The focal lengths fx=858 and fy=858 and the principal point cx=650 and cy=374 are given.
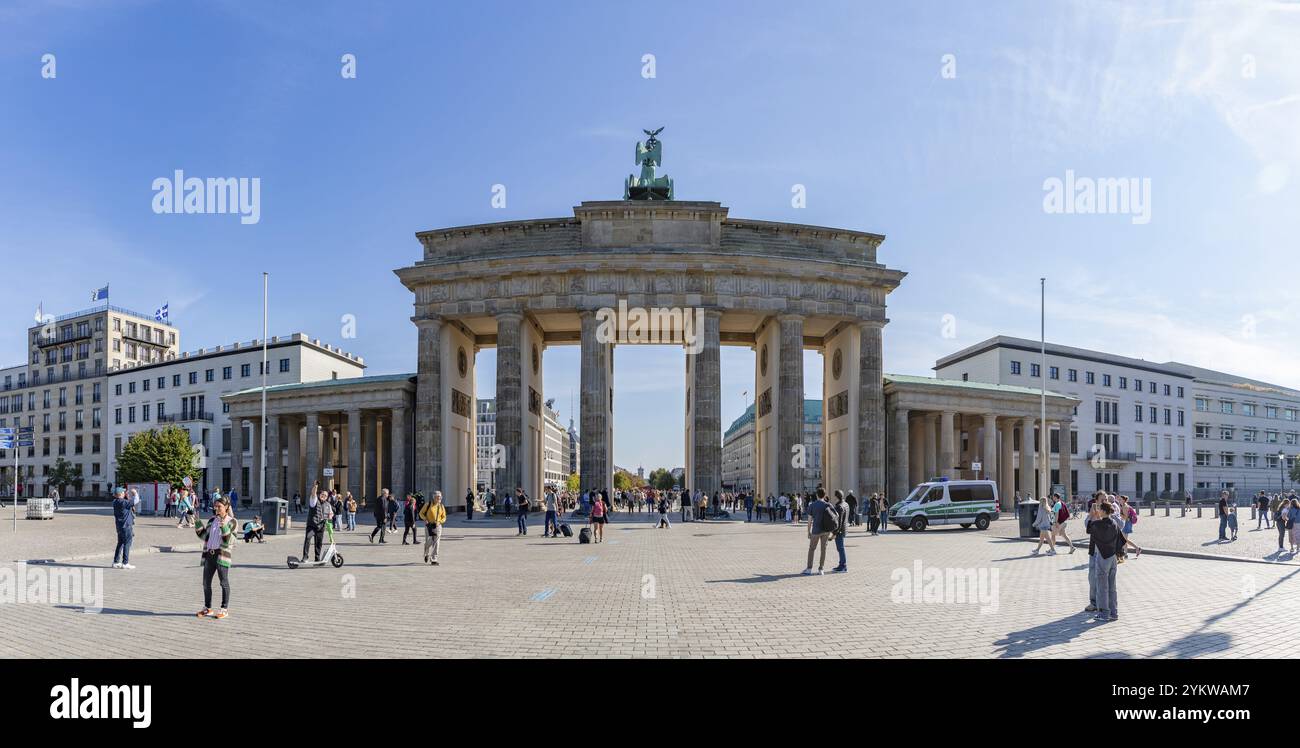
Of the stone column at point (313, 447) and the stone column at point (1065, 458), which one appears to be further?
the stone column at point (1065, 458)

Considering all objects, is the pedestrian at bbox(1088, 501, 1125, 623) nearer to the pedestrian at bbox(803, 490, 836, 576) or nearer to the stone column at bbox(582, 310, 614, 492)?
the pedestrian at bbox(803, 490, 836, 576)

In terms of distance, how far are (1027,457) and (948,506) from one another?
28502 mm

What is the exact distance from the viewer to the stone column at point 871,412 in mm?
53406

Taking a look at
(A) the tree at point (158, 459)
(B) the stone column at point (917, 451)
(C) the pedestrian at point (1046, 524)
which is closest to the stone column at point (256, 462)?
(A) the tree at point (158, 459)

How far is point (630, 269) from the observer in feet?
173

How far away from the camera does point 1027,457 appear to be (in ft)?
206

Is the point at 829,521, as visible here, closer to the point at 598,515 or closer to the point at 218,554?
the point at 598,515

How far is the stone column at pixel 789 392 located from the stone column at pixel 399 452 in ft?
82.2

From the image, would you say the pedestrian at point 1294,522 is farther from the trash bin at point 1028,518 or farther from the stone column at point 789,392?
the stone column at point 789,392

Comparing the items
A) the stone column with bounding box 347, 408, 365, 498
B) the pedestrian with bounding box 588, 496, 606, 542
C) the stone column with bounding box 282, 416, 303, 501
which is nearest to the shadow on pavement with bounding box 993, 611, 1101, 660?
the pedestrian with bounding box 588, 496, 606, 542

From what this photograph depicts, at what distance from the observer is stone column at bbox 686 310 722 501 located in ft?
172

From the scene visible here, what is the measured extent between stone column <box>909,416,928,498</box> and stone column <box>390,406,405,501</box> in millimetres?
36537

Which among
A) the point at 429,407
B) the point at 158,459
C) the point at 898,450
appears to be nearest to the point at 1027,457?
the point at 898,450
